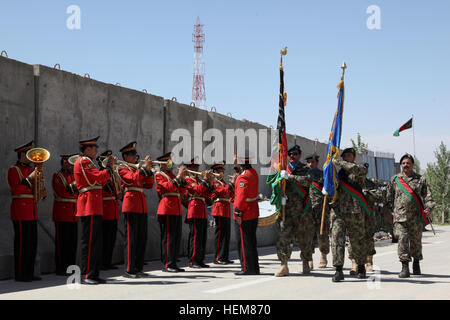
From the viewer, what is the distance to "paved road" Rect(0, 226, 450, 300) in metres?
6.82

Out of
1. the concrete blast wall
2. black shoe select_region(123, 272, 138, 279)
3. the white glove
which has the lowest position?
black shoe select_region(123, 272, 138, 279)

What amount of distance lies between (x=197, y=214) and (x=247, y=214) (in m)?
2.06

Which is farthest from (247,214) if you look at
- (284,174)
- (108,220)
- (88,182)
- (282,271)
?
(108,220)

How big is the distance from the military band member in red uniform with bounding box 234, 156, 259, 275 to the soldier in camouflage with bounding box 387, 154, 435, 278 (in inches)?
94.5

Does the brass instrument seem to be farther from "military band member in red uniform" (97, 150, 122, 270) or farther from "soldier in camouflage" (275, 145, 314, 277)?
"soldier in camouflage" (275, 145, 314, 277)

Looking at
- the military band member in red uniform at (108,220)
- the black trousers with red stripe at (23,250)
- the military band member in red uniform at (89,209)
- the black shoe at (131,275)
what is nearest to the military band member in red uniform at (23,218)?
the black trousers with red stripe at (23,250)

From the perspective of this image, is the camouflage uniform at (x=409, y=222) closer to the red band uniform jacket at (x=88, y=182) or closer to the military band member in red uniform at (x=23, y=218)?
the red band uniform jacket at (x=88, y=182)

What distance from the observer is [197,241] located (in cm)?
1055

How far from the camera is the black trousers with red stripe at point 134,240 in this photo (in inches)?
336

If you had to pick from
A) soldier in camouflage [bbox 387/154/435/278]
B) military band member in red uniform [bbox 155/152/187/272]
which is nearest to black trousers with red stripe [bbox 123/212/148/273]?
military band member in red uniform [bbox 155/152/187/272]

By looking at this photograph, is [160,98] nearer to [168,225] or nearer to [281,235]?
[168,225]

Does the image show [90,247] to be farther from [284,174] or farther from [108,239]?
[284,174]
